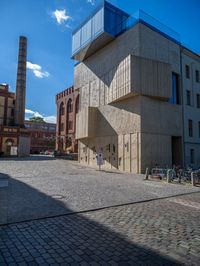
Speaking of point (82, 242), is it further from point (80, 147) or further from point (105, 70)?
point (80, 147)

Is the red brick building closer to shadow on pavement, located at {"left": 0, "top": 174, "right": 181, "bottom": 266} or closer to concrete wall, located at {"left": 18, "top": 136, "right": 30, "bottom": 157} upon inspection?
concrete wall, located at {"left": 18, "top": 136, "right": 30, "bottom": 157}

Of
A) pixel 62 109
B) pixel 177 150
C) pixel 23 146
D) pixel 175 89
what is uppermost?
pixel 62 109

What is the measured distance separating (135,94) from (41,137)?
216ft

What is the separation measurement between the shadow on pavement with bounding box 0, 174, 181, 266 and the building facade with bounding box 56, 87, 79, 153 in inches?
1858

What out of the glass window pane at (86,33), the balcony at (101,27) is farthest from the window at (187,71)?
the glass window pane at (86,33)

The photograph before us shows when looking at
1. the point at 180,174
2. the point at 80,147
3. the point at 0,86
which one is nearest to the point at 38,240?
the point at 180,174

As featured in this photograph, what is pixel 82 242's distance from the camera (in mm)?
4504

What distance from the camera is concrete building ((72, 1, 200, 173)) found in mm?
20219

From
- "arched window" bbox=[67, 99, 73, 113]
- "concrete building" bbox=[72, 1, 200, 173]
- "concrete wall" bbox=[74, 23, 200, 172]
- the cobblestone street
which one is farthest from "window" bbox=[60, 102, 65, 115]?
the cobblestone street

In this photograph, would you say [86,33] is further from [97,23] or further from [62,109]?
[62,109]

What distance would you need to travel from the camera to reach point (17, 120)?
46.8 metres

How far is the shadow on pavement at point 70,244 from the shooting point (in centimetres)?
379

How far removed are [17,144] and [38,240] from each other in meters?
42.4

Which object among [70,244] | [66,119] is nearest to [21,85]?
[66,119]
